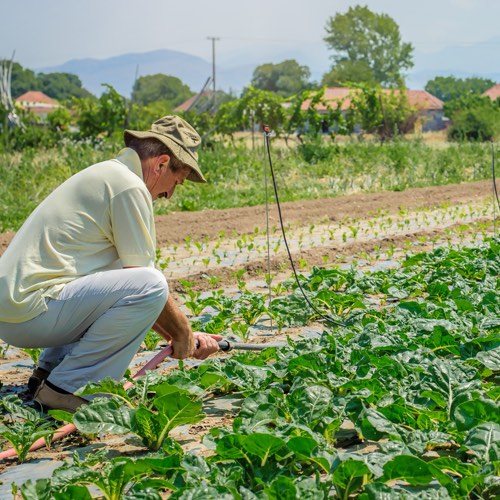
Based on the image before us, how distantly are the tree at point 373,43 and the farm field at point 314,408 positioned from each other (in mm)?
86573

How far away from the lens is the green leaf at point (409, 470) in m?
2.76

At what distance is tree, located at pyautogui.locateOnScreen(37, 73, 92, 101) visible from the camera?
10969 centimetres

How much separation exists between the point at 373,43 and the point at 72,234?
3728 inches

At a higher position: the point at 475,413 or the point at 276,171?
the point at 276,171

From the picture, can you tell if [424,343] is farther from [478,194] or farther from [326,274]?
[478,194]

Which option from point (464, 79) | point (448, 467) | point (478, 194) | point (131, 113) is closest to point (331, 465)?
point (448, 467)

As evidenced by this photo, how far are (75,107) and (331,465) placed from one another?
55.9ft

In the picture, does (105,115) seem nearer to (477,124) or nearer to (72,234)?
(72,234)

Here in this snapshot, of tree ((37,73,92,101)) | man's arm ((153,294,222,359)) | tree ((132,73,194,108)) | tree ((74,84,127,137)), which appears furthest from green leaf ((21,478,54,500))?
tree ((37,73,92,101))

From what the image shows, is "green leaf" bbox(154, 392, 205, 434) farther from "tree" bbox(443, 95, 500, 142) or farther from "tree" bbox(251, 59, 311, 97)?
"tree" bbox(251, 59, 311, 97)

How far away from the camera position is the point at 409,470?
2.77m

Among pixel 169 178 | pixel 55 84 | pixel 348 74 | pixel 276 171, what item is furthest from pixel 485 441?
pixel 55 84

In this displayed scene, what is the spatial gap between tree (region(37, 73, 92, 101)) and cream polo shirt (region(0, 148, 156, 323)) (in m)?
108

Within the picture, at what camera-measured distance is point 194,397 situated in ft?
13.6
